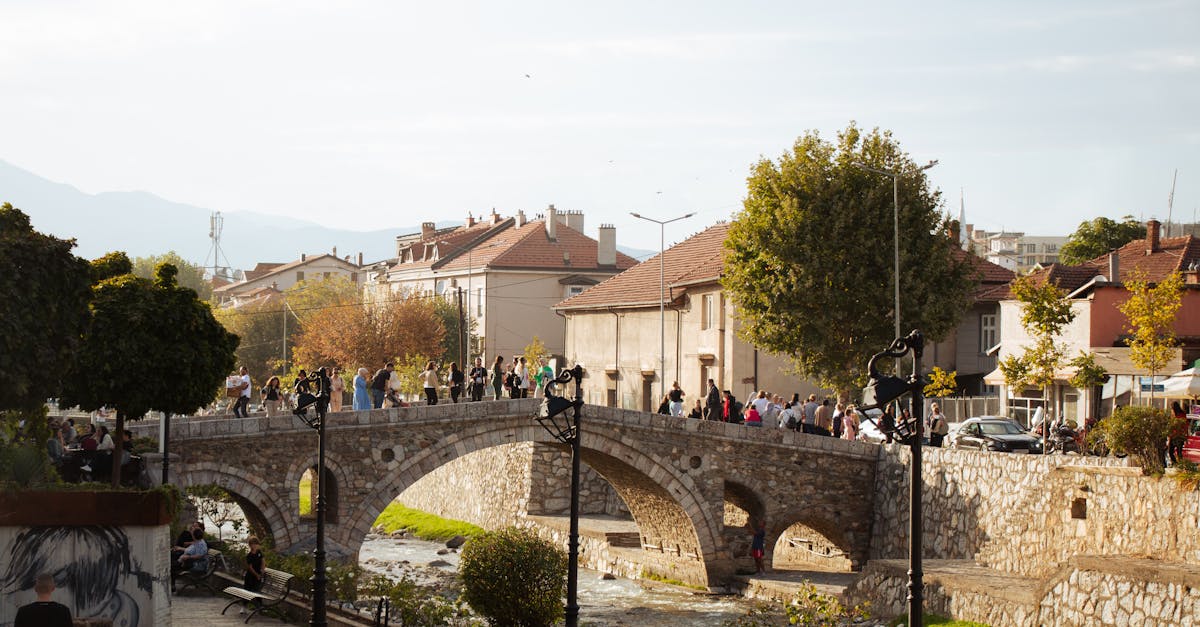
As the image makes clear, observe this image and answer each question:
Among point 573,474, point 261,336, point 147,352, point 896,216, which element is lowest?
point 573,474

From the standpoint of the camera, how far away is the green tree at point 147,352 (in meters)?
21.5

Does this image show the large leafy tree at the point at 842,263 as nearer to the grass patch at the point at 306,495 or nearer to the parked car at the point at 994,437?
the parked car at the point at 994,437

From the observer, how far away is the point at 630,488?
3941cm

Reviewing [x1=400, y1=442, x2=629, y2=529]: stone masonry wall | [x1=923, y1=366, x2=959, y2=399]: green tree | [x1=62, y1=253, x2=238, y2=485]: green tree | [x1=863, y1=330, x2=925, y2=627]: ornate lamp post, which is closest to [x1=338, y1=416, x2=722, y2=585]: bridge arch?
[x1=400, y1=442, x2=629, y2=529]: stone masonry wall

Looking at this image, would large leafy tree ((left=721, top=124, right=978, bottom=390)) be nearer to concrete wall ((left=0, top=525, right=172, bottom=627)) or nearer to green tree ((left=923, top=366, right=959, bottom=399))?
green tree ((left=923, top=366, right=959, bottom=399))

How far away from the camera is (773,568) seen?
39406mm

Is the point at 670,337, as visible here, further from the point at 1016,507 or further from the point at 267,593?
the point at 267,593

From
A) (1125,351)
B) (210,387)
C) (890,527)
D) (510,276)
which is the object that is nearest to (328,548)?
(210,387)

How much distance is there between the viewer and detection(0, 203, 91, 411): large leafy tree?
14.9m

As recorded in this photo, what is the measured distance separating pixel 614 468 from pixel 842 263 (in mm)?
8731

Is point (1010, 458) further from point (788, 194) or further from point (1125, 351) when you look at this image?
point (788, 194)

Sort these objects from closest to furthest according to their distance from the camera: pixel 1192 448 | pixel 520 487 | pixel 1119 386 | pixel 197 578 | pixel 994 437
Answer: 1. pixel 1192 448
2. pixel 197 578
3. pixel 994 437
4. pixel 1119 386
5. pixel 520 487

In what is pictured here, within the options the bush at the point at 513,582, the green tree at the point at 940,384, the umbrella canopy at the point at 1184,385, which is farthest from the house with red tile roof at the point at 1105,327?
the bush at the point at 513,582

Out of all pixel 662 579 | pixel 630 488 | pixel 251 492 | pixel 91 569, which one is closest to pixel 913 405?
pixel 91 569
